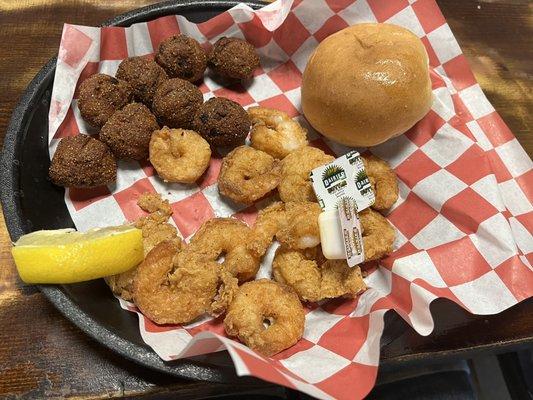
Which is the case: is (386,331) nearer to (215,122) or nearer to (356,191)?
(356,191)

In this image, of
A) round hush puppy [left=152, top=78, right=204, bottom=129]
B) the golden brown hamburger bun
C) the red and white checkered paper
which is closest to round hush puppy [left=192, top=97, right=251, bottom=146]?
round hush puppy [left=152, top=78, right=204, bottom=129]

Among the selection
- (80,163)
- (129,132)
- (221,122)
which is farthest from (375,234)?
(80,163)

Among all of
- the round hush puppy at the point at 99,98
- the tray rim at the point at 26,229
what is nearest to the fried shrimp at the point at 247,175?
the round hush puppy at the point at 99,98

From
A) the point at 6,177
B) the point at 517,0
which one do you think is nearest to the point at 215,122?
the point at 6,177

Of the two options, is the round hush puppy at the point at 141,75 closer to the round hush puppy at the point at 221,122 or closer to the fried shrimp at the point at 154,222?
the round hush puppy at the point at 221,122

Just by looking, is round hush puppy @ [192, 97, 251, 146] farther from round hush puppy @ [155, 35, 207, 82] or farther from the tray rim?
the tray rim
